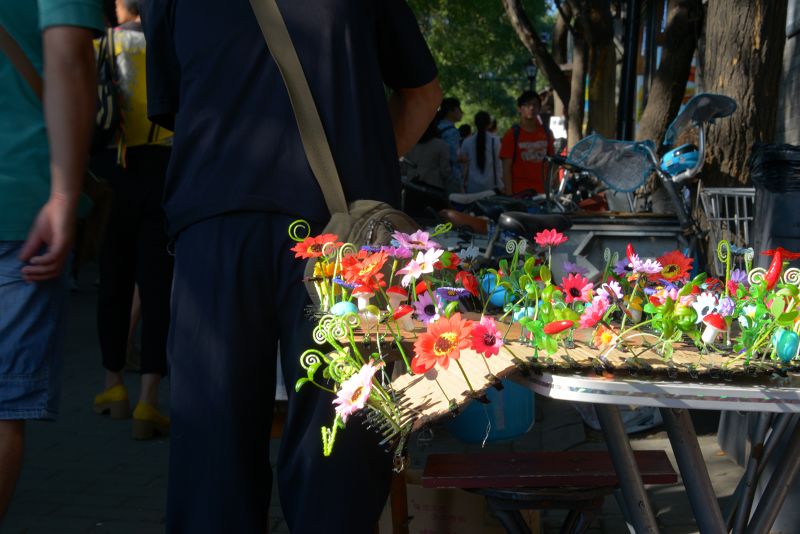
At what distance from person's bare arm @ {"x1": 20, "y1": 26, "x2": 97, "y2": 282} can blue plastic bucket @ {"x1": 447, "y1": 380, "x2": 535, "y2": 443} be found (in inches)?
99.4

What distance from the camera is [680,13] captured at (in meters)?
11.0

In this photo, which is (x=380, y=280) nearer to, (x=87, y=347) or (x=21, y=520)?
(x=21, y=520)

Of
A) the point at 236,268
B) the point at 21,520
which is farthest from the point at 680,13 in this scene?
the point at 236,268

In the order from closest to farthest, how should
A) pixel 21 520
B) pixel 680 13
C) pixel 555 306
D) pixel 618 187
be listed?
pixel 555 306 → pixel 21 520 → pixel 618 187 → pixel 680 13

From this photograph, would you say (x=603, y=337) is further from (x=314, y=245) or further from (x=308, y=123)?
(x=308, y=123)

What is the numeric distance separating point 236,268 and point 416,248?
1.46 ft

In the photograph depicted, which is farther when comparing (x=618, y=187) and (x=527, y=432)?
(x=618, y=187)

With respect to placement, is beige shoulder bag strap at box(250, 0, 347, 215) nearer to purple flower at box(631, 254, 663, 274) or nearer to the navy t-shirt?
the navy t-shirt

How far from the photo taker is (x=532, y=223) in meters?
5.78

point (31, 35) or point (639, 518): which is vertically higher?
point (31, 35)

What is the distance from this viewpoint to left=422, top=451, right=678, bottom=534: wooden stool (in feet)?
9.01

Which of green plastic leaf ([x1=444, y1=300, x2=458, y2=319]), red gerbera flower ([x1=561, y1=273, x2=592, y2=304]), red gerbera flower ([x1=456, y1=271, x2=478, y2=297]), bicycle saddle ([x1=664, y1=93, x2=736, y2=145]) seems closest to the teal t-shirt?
red gerbera flower ([x1=456, y1=271, x2=478, y2=297])

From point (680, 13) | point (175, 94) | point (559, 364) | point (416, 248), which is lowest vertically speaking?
point (559, 364)

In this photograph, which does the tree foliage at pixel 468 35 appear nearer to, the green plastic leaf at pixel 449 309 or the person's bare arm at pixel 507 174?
the person's bare arm at pixel 507 174
